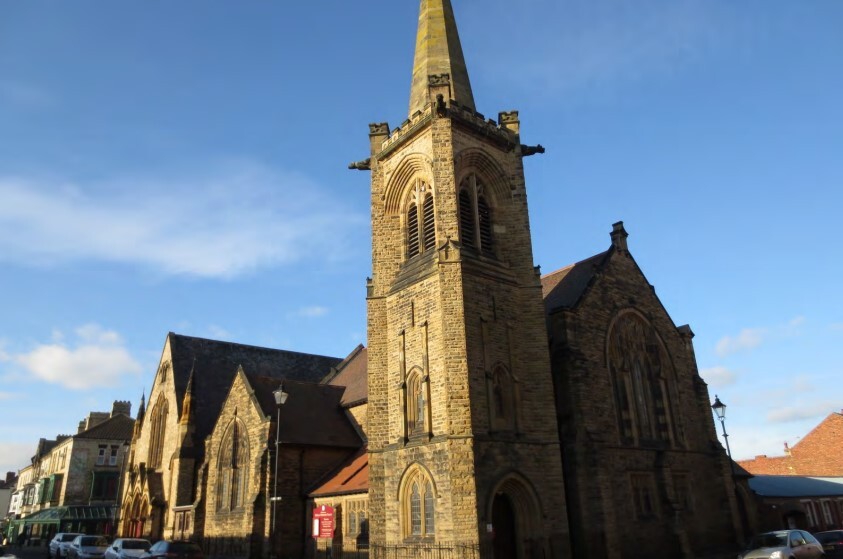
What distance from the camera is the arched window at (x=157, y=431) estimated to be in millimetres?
39000

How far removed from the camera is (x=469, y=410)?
20.2m

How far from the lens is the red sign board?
20234mm

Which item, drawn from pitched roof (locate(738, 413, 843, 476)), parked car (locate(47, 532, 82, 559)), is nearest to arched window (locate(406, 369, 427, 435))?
parked car (locate(47, 532, 82, 559))

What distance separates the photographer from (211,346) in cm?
4222

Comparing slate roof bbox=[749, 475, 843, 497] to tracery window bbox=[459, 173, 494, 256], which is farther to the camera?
slate roof bbox=[749, 475, 843, 497]

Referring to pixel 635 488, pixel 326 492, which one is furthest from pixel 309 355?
pixel 635 488

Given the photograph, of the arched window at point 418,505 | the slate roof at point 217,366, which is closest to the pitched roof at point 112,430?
the slate roof at point 217,366

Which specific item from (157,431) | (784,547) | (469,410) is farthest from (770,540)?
(157,431)

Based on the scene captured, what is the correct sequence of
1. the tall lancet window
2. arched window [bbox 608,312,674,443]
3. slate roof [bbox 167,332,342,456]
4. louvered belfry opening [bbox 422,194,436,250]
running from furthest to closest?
slate roof [bbox 167,332,342,456]
arched window [bbox 608,312,674,443]
the tall lancet window
louvered belfry opening [bbox 422,194,436,250]

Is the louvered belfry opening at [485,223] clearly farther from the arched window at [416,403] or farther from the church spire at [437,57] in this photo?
the arched window at [416,403]

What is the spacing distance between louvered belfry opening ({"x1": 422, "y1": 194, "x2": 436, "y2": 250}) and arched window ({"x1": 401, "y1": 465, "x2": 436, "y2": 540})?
8.40m

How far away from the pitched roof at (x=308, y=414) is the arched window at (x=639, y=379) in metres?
12.6

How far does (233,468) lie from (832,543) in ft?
86.4

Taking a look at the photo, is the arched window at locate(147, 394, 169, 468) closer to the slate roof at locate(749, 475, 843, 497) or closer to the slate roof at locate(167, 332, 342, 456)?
the slate roof at locate(167, 332, 342, 456)
